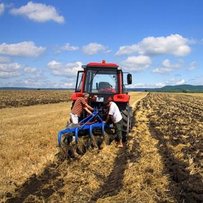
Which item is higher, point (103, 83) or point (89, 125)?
point (103, 83)

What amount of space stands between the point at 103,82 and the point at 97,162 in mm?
4123

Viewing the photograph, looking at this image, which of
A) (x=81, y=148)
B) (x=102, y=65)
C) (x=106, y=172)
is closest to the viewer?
(x=106, y=172)

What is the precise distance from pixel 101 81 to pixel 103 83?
11cm

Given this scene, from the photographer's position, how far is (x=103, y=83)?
12883 mm

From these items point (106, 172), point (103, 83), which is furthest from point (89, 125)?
point (106, 172)

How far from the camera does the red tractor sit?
1244 cm

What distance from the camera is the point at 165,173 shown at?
26.5 ft

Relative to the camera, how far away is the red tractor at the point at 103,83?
12438 mm

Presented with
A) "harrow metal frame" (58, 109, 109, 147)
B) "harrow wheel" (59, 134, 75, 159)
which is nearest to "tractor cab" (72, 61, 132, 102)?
"harrow metal frame" (58, 109, 109, 147)

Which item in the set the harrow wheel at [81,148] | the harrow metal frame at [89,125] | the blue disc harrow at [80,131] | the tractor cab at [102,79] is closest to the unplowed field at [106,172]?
the harrow wheel at [81,148]

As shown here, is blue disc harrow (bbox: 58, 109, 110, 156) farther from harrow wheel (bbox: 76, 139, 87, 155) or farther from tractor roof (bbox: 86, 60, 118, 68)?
tractor roof (bbox: 86, 60, 118, 68)

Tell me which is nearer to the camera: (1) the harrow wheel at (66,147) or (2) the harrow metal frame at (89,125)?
(1) the harrow wheel at (66,147)

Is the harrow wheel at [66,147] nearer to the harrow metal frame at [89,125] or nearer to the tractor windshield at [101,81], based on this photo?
the harrow metal frame at [89,125]

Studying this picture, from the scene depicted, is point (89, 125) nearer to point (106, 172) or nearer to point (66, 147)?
point (66, 147)
